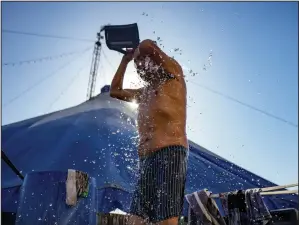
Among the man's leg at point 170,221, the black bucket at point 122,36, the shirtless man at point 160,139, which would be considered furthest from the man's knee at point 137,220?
the black bucket at point 122,36

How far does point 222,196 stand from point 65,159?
3.68 m

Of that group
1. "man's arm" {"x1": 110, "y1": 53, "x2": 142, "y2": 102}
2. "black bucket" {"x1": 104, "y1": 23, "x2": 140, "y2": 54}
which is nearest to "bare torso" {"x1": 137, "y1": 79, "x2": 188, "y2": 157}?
"man's arm" {"x1": 110, "y1": 53, "x2": 142, "y2": 102}

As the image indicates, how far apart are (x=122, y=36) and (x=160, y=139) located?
5.19ft

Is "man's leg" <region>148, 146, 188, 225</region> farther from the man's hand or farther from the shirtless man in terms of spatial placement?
the man's hand

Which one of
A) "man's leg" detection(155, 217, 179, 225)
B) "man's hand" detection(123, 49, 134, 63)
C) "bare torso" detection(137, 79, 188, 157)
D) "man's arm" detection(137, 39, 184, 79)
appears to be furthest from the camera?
"man's hand" detection(123, 49, 134, 63)

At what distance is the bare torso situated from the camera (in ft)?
7.88

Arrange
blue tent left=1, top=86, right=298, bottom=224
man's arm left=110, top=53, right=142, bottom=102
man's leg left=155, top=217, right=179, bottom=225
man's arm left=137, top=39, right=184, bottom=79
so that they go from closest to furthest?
man's leg left=155, top=217, right=179, bottom=225
man's arm left=137, top=39, right=184, bottom=79
man's arm left=110, top=53, right=142, bottom=102
blue tent left=1, top=86, right=298, bottom=224

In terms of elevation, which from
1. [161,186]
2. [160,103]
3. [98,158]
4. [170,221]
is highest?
[98,158]

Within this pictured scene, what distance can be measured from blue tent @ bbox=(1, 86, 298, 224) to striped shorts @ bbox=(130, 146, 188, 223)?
10.3 ft

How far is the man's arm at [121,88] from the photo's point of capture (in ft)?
9.82

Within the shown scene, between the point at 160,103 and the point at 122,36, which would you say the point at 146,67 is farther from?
the point at 122,36

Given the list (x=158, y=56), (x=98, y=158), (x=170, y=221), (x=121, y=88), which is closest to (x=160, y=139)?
(x=170, y=221)

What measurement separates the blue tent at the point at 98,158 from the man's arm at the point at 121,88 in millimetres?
2602

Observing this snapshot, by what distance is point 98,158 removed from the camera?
6.32m
